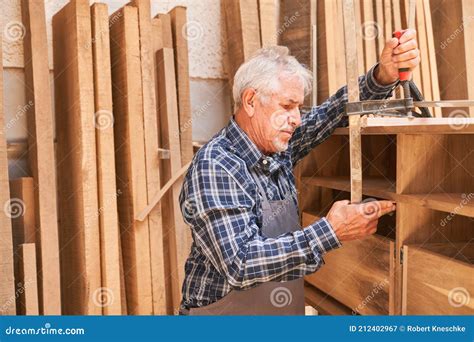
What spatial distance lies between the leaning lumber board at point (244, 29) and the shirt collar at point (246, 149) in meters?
1.20

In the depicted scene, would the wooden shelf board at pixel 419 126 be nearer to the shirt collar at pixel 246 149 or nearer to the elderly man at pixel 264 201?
the elderly man at pixel 264 201

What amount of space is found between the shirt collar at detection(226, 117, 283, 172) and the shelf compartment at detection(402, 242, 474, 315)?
0.55 m

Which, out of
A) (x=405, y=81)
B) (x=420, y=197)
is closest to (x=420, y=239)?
(x=420, y=197)

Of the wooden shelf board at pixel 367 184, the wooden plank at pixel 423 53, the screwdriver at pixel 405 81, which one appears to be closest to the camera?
the screwdriver at pixel 405 81

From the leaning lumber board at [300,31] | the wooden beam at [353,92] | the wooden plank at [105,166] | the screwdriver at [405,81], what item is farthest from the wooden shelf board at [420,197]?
the wooden plank at [105,166]

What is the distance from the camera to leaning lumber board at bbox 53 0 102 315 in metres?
2.76

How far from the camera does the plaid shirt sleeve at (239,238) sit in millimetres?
1688

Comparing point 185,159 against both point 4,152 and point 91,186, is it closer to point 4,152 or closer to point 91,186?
point 91,186

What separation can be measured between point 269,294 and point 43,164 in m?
1.31

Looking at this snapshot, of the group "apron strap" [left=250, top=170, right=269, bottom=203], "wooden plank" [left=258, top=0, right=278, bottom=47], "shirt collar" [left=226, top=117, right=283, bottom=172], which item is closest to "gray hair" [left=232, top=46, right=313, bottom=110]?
"shirt collar" [left=226, top=117, right=283, bottom=172]

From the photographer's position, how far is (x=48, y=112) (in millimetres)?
2750

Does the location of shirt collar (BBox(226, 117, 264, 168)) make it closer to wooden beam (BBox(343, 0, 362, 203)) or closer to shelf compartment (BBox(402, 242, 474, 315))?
wooden beam (BBox(343, 0, 362, 203))

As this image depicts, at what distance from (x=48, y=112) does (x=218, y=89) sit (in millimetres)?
1006

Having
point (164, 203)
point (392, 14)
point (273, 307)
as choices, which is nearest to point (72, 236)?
point (164, 203)
